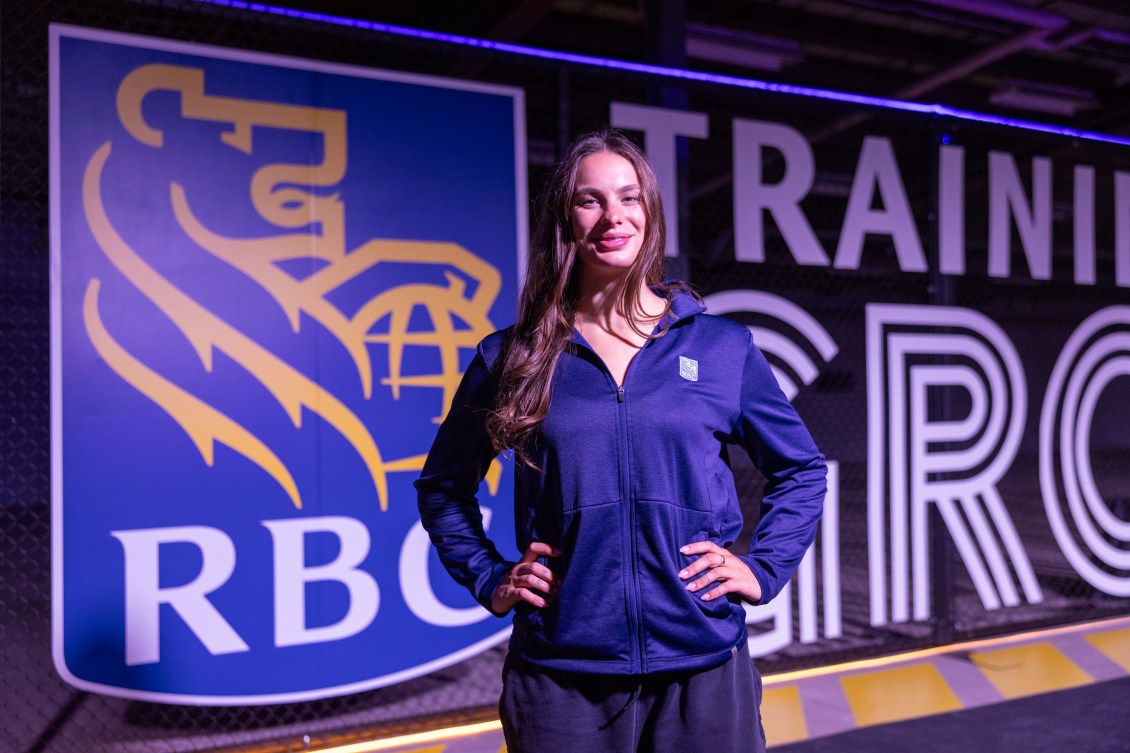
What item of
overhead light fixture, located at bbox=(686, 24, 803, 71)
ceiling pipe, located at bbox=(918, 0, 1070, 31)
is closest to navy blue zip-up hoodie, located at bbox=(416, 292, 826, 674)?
overhead light fixture, located at bbox=(686, 24, 803, 71)

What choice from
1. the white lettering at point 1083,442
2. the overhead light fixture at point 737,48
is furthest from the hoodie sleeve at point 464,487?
the overhead light fixture at point 737,48

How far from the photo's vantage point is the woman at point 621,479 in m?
1.41

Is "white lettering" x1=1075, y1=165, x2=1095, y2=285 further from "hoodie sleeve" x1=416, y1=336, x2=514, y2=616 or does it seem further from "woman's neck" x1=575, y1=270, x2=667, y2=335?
"hoodie sleeve" x1=416, y1=336, x2=514, y2=616

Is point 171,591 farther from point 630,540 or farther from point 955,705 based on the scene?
point 955,705

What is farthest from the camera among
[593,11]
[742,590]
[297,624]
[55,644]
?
[593,11]

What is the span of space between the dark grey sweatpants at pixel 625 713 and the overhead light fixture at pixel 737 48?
745 cm

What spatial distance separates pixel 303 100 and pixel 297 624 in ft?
6.55

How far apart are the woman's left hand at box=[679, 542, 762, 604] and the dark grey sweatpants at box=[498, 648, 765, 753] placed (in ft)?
0.43

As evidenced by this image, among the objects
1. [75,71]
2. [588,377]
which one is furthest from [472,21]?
[588,377]

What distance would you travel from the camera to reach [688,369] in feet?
4.92

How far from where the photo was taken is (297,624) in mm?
3332

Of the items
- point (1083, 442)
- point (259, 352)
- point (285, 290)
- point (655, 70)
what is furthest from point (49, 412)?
point (1083, 442)

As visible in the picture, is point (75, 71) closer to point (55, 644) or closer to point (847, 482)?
point (55, 644)

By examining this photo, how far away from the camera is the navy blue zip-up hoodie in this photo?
1405 mm
